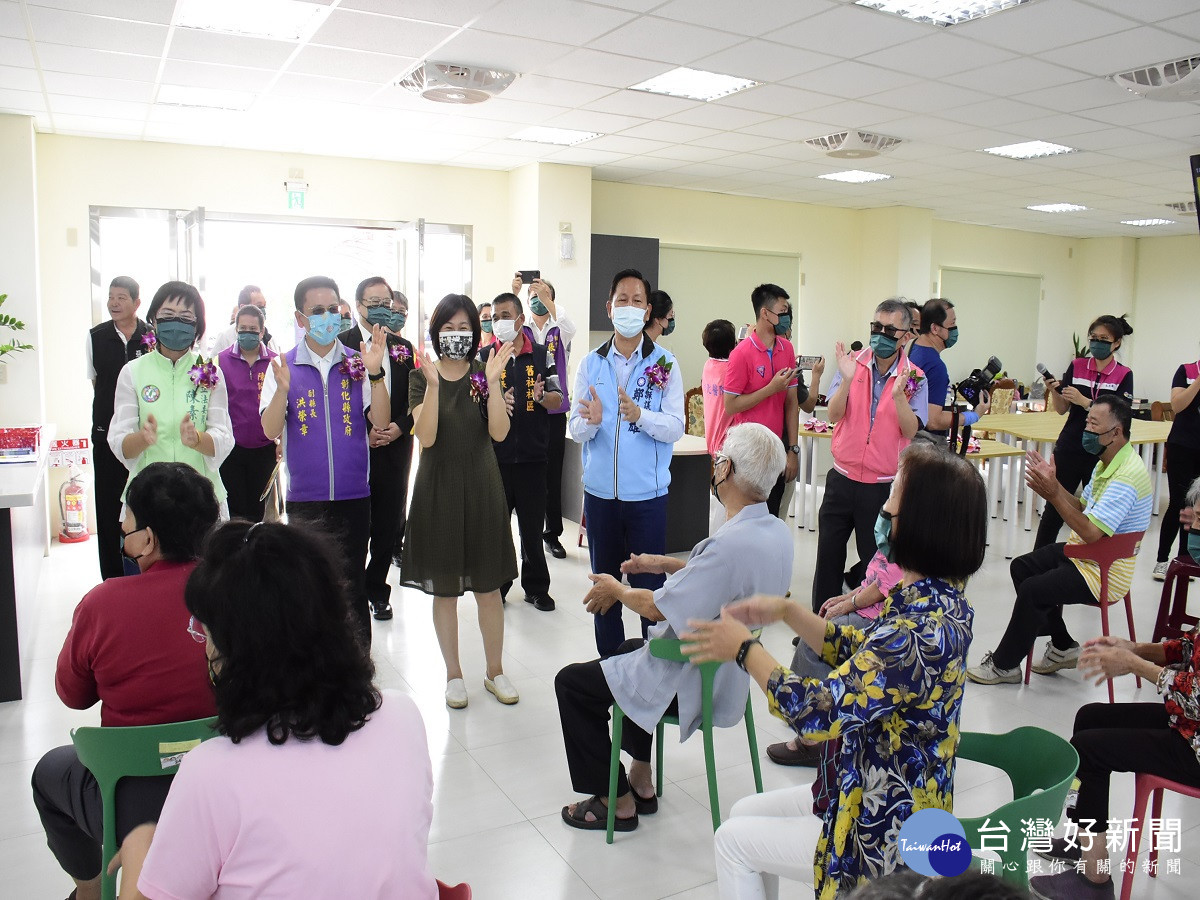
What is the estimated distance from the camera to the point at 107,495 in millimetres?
4289

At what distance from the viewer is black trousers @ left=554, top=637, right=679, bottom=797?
2.66m

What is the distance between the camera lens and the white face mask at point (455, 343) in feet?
11.1

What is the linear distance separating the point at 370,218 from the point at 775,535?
21.6 ft

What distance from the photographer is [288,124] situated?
670cm

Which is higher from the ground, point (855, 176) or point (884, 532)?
point (855, 176)

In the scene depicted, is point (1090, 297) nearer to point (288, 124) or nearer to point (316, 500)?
point (288, 124)

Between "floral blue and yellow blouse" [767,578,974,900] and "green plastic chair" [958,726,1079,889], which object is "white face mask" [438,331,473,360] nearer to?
"floral blue and yellow blouse" [767,578,974,900]

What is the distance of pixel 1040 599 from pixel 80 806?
134 inches

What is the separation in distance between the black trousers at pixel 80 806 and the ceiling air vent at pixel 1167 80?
19.4ft

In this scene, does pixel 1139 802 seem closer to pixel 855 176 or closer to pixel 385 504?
pixel 385 504

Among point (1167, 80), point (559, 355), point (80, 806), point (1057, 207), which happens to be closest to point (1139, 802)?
point (80, 806)

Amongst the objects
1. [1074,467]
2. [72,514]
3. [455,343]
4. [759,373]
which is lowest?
[72,514]

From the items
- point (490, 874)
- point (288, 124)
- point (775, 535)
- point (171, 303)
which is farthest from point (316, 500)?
point (288, 124)

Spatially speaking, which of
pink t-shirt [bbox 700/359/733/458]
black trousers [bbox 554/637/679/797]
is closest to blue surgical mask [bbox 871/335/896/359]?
pink t-shirt [bbox 700/359/733/458]
